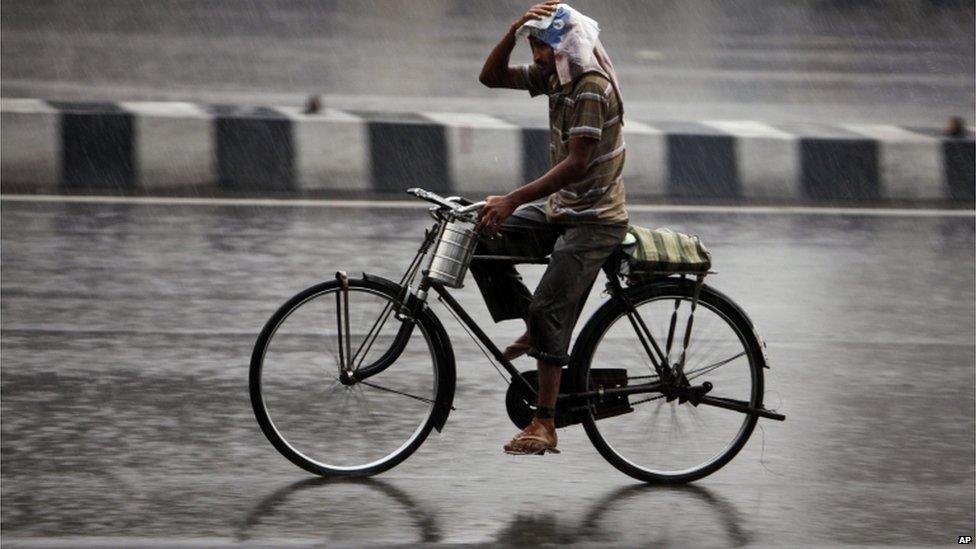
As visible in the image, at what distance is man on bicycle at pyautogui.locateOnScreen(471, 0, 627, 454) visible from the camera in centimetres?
521

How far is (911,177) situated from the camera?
1110cm

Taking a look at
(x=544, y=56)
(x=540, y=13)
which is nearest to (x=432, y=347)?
(x=544, y=56)

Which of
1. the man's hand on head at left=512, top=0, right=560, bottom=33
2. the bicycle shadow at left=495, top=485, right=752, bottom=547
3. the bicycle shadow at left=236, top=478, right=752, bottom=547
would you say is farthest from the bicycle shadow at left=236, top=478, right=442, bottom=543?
the man's hand on head at left=512, top=0, right=560, bottom=33

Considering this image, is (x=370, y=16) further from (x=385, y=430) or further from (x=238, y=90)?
(x=385, y=430)

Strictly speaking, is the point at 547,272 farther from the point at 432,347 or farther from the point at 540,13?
the point at 540,13

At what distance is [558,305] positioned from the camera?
5.46 metres

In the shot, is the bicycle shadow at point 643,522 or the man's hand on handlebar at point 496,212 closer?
the bicycle shadow at point 643,522

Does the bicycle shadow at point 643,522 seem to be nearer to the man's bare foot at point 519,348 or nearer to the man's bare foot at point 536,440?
the man's bare foot at point 536,440

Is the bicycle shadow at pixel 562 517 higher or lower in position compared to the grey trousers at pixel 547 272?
lower

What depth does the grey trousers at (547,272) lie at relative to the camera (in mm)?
5418

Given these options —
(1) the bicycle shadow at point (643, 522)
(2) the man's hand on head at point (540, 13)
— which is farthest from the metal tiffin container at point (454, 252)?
(1) the bicycle shadow at point (643, 522)

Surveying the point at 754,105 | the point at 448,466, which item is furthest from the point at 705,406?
the point at 754,105

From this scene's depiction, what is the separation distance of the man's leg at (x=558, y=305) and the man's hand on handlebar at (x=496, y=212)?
0.22m

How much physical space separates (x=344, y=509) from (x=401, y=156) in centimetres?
562
